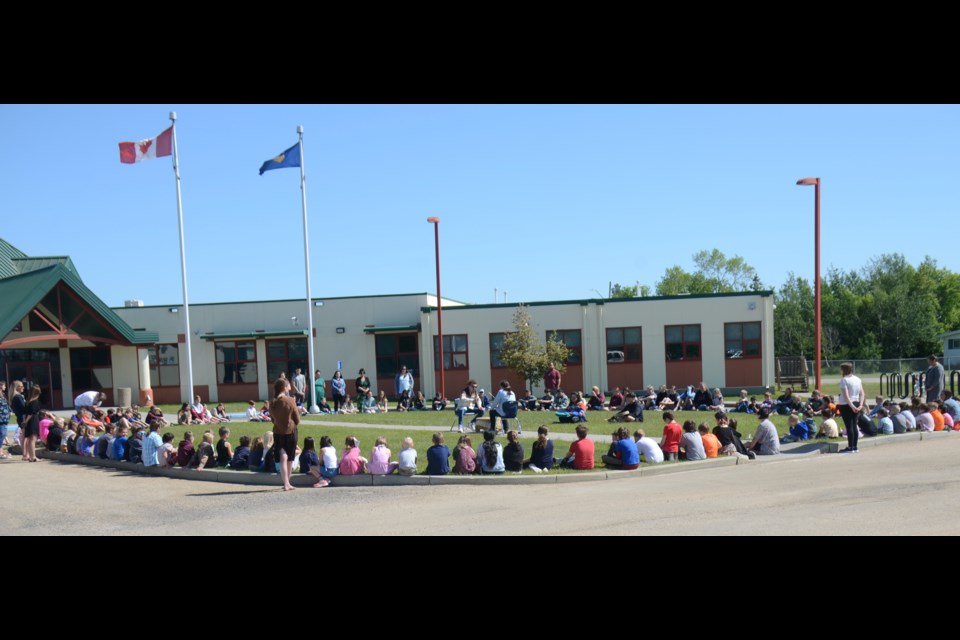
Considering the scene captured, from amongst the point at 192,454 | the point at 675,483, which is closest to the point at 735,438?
the point at 675,483

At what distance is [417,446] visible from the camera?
57.2ft

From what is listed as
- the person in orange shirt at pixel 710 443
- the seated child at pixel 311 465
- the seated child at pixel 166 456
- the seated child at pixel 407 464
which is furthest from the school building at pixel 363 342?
the seated child at pixel 407 464

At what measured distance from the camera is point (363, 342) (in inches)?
1411

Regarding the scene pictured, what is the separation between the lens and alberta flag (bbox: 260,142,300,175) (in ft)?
92.8

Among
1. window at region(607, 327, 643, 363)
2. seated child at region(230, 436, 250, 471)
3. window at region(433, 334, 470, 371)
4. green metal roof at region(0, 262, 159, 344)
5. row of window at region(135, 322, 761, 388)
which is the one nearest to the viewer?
seated child at region(230, 436, 250, 471)

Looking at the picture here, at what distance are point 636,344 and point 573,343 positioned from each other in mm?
2630

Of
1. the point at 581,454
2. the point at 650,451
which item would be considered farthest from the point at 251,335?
the point at 650,451

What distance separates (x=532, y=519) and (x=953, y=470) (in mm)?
6832

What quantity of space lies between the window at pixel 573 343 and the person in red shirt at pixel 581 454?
21023 mm

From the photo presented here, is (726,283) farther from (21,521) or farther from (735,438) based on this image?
(21,521)

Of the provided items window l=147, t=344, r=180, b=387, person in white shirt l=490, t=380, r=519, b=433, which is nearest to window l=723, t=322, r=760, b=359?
person in white shirt l=490, t=380, r=519, b=433

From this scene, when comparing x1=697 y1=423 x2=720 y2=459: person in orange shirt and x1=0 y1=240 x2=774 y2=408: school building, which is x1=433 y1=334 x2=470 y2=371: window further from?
x1=697 y1=423 x2=720 y2=459: person in orange shirt

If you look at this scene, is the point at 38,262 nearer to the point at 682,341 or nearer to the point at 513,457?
the point at 682,341

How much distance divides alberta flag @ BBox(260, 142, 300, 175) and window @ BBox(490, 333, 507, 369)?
11.3 meters
